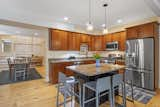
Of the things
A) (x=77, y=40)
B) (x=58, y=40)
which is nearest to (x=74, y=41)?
(x=77, y=40)

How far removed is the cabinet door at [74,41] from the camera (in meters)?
5.05

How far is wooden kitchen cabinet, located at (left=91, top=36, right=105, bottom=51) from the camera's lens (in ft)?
19.5

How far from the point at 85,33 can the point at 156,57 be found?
11.2 ft

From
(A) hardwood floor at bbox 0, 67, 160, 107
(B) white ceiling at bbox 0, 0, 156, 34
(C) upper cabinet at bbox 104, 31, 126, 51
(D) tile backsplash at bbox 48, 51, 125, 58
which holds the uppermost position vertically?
(B) white ceiling at bbox 0, 0, 156, 34

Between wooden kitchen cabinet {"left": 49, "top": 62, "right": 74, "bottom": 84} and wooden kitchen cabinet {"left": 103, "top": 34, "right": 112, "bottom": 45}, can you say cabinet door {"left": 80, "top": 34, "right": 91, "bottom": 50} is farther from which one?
wooden kitchen cabinet {"left": 49, "top": 62, "right": 74, "bottom": 84}

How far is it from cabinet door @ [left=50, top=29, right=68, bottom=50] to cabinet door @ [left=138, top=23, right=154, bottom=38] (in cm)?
309

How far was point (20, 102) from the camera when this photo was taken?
2754 mm

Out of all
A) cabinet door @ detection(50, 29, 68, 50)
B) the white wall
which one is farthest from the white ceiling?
the white wall

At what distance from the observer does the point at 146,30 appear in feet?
11.8

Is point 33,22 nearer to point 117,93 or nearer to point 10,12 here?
point 10,12

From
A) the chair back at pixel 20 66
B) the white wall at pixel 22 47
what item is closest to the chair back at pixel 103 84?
the chair back at pixel 20 66

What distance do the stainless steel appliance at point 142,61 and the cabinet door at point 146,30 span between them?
0.63 ft

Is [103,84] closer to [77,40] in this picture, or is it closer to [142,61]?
[142,61]

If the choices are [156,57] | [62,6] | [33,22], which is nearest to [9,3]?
[33,22]
